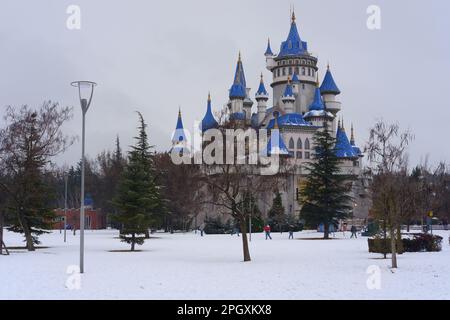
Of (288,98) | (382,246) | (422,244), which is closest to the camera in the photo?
(382,246)

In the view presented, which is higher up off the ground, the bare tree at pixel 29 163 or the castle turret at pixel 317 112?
the castle turret at pixel 317 112

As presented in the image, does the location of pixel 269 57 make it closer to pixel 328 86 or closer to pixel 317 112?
pixel 328 86

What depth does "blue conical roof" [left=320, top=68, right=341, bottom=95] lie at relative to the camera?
270 ft

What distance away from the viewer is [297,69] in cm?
8538

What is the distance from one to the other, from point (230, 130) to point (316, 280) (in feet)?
31.1

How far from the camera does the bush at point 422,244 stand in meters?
28.0

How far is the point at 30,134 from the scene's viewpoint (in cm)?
3244

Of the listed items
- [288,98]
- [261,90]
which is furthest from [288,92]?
[261,90]

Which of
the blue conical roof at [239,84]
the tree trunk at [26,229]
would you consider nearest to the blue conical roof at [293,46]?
the blue conical roof at [239,84]

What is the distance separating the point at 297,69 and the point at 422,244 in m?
59.9

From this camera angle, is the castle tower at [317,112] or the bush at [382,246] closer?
the bush at [382,246]

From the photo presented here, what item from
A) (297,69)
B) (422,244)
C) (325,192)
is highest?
(297,69)

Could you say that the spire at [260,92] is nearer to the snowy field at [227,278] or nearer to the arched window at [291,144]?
the arched window at [291,144]
